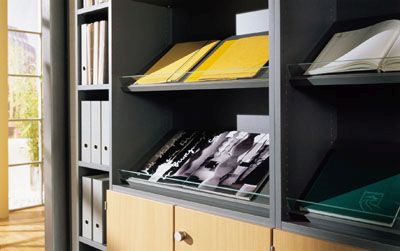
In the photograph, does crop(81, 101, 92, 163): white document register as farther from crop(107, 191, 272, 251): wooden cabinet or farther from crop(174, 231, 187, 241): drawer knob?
crop(174, 231, 187, 241): drawer knob

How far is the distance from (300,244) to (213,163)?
1.75ft

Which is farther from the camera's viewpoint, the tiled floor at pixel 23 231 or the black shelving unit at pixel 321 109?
the tiled floor at pixel 23 231

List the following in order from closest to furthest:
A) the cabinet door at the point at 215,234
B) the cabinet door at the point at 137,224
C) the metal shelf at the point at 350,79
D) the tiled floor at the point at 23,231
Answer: the metal shelf at the point at 350,79 → the cabinet door at the point at 215,234 → the cabinet door at the point at 137,224 → the tiled floor at the point at 23,231

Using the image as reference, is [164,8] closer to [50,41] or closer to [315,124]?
[50,41]

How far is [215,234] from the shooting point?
1476mm

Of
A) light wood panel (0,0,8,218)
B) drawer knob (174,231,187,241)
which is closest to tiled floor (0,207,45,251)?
light wood panel (0,0,8,218)

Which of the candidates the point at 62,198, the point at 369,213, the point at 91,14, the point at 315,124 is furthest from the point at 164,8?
the point at 369,213

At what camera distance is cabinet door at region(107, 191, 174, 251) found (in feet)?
5.43

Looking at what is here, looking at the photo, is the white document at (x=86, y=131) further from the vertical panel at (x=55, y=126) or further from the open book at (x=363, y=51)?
the open book at (x=363, y=51)

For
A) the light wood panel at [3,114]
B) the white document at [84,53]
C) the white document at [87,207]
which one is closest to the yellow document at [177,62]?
the white document at [84,53]

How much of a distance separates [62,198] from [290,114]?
5.05 feet

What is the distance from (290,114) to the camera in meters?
1.36

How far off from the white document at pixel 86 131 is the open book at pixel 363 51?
1153 millimetres

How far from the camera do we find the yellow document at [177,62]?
174 cm
